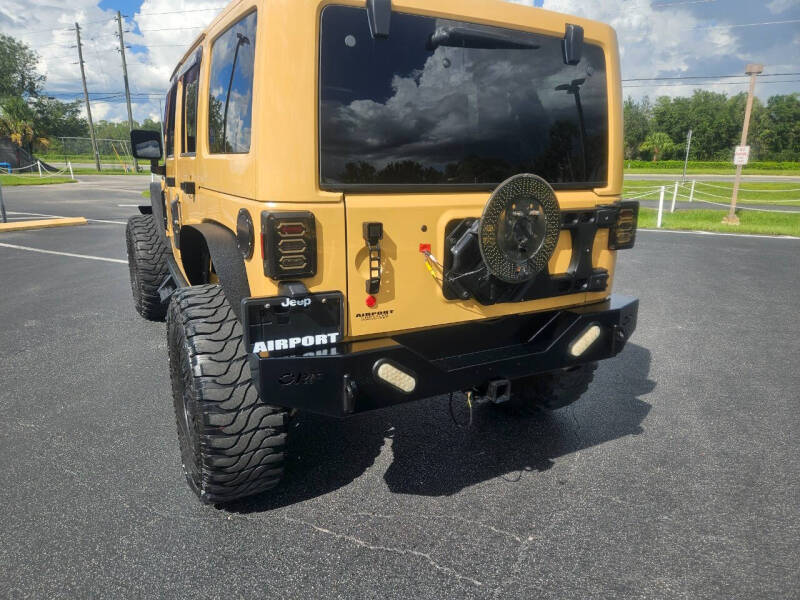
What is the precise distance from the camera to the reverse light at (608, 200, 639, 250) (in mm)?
2867

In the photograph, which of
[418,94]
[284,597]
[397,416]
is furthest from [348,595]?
[418,94]

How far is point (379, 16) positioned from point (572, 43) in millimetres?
1046

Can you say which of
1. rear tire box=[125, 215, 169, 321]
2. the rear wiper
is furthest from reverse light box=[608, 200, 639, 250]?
rear tire box=[125, 215, 169, 321]

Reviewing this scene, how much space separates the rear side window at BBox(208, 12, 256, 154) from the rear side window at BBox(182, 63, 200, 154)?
0.42 meters

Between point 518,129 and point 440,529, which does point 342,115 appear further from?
point 440,529

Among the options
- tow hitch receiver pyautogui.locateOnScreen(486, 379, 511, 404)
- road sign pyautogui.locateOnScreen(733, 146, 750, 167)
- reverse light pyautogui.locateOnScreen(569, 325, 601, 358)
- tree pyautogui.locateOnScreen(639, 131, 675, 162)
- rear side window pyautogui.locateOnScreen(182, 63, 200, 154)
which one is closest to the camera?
tow hitch receiver pyautogui.locateOnScreen(486, 379, 511, 404)

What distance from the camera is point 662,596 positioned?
2090mm

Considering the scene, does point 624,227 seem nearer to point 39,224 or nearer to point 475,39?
point 475,39

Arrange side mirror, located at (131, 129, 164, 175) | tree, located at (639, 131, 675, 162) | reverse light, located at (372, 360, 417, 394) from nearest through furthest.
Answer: reverse light, located at (372, 360, 417, 394) < side mirror, located at (131, 129, 164, 175) < tree, located at (639, 131, 675, 162)

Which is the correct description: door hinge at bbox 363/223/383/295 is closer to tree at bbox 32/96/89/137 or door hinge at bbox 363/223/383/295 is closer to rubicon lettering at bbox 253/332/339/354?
rubicon lettering at bbox 253/332/339/354

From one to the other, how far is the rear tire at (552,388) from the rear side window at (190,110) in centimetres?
243

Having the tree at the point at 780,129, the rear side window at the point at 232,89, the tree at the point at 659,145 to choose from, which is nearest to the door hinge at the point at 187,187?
the rear side window at the point at 232,89

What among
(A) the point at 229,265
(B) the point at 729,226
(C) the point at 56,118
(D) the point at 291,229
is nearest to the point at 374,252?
(D) the point at 291,229

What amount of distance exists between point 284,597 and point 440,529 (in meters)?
0.75
